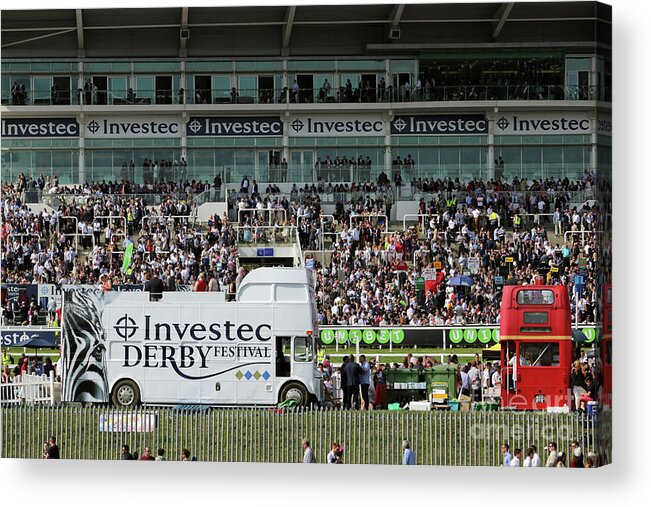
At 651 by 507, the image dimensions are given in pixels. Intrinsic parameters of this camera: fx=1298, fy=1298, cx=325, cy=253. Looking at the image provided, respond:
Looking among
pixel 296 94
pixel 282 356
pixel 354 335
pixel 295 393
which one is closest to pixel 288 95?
pixel 296 94

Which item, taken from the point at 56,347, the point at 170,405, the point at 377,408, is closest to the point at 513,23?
the point at 377,408

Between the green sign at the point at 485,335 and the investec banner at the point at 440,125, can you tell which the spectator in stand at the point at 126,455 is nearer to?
the green sign at the point at 485,335

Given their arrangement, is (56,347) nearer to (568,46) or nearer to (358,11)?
(358,11)

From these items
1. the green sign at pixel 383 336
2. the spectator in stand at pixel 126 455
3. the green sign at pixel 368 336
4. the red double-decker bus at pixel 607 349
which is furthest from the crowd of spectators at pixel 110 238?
the red double-decker bus at pixel 607 349

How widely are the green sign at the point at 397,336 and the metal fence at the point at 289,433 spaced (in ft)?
20.6

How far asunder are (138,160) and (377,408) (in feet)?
35.3

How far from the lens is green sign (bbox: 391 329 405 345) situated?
1014 inches

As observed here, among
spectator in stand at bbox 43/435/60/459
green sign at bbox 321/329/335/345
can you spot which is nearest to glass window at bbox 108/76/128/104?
green sign at bbox 321/329/335/345

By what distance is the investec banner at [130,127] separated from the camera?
28906 mm

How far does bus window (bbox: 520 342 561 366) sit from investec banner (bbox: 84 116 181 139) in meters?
11.6

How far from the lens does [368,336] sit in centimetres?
2564

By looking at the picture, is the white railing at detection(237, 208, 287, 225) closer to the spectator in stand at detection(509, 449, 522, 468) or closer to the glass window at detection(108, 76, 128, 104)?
the glass window at detection(108, 76, 128, 104)

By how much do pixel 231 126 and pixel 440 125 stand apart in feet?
15.4

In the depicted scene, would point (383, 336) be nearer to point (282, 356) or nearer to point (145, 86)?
point (282, 356)
